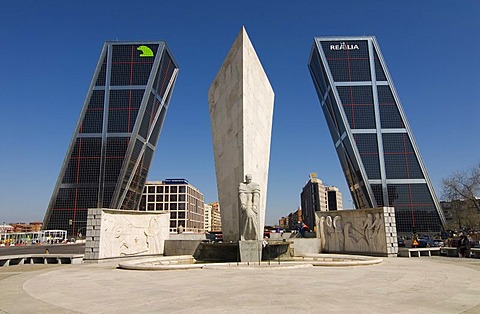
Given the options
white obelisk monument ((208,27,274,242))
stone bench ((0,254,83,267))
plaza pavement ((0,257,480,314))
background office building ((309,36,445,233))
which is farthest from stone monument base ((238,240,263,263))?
background office building ((309,36,445,233))

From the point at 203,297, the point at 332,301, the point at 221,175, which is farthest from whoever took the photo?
the point at 221,175

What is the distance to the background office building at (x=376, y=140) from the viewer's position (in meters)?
55.4

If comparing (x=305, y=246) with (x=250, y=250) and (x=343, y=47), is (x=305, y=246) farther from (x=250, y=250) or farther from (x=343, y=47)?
(x=343, y=47)

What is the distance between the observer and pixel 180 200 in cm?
8769

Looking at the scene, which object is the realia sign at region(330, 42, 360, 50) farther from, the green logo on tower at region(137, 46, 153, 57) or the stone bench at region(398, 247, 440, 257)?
the stone bench at region(398, 247, 440, 257)

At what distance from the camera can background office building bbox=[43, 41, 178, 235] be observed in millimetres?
56688

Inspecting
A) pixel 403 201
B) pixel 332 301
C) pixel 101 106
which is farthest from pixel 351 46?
pixel 332 301

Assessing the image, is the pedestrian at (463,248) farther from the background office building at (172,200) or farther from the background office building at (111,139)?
the background office building at (172,200)

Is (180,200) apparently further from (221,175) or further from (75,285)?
(75,285)

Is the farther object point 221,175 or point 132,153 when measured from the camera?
point 132,153

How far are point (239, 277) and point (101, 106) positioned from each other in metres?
59.1

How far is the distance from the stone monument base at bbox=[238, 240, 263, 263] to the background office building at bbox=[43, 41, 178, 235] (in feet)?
165

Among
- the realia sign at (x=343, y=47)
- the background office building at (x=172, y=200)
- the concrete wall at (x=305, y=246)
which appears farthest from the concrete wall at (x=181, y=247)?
the background office building at (x=172, y=200)

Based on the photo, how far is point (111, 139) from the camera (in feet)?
192
